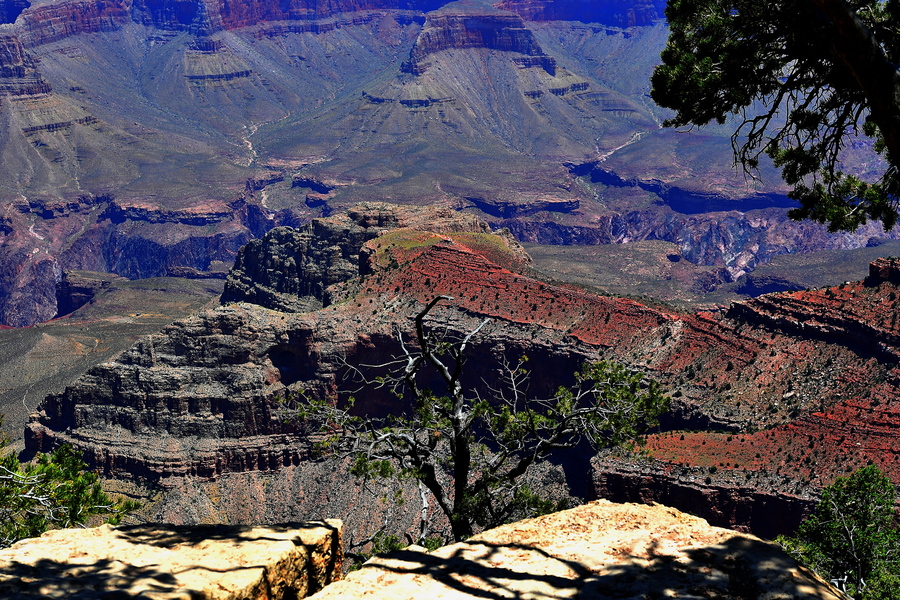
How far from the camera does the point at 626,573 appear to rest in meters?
17.9

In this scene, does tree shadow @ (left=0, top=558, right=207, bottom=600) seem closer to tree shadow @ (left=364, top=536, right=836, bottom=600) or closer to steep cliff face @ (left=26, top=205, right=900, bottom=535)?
tree shadow @ (left=364, top=536, right=836, bottom=600)

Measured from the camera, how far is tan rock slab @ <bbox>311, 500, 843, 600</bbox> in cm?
1712

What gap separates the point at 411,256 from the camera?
9556 cm

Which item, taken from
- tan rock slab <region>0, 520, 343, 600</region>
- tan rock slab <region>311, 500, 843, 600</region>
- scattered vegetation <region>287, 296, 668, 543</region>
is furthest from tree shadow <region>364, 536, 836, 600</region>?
scattered vegetation <region>287, 296, 668, 543</region>

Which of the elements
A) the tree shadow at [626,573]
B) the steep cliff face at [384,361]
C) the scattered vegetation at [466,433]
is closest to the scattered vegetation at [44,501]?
the scattered vegetation at [466,433]

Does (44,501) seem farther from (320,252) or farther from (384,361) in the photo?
(320,252)

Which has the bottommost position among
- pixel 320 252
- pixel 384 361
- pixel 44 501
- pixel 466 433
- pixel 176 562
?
pixel 384 361

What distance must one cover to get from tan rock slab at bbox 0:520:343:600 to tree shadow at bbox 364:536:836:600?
178 centimetres

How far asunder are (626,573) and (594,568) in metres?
0.72

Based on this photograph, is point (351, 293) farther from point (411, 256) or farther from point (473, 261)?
point (473, 261)

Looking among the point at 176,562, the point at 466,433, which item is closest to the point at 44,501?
the point at 176,562

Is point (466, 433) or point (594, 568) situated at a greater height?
point (466, 433)

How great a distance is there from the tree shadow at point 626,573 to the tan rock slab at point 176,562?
1.78 meters

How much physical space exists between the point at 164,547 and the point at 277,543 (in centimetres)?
243
